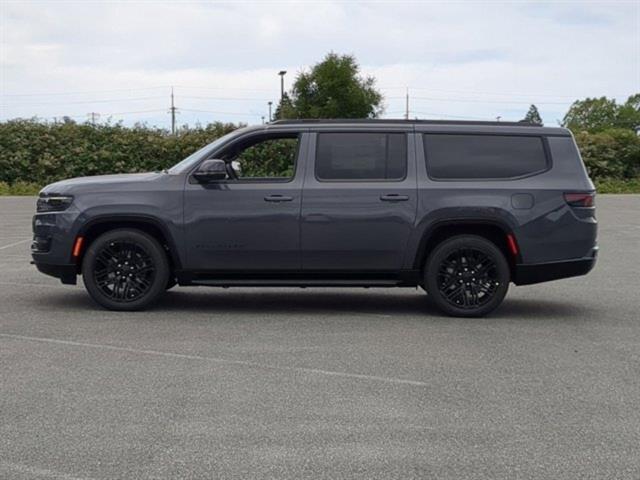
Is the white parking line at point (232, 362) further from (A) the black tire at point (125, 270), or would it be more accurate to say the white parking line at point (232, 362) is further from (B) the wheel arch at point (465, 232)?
(B) the wheel arch at point (465, 232)

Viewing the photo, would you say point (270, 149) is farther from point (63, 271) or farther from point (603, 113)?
point (603, 113)

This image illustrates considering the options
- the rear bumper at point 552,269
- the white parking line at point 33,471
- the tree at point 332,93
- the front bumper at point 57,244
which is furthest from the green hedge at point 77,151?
the tree at point 332,93

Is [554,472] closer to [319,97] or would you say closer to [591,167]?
[591,167]

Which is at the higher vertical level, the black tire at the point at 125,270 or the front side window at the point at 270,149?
the front side window at the point at 270,149

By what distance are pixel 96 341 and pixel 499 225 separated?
3943mm

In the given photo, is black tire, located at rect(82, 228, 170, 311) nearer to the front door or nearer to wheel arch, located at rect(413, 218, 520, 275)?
the front door

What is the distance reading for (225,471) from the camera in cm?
429

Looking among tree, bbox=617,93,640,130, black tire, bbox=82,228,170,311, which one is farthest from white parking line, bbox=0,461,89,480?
tree, bbox=617,93,640,130

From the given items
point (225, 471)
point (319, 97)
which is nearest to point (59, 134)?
point (225, 471)

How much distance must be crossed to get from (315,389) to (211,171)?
3.24m

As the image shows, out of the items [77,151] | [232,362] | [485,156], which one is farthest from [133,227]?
[77,151]

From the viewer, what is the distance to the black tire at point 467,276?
8.49 meters

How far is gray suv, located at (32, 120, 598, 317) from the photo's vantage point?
8.45 meters

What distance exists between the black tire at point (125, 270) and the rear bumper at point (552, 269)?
11.5 ft
